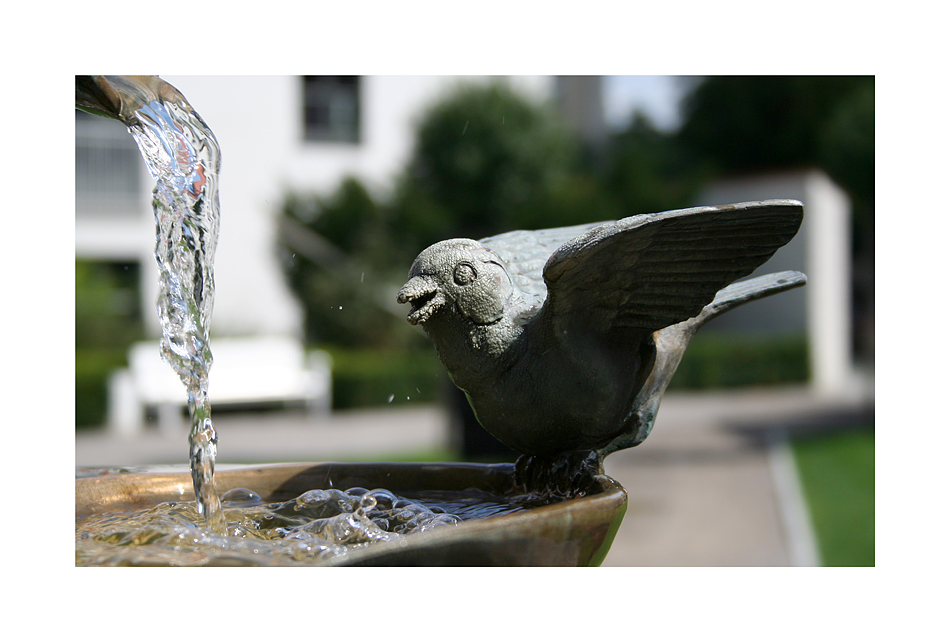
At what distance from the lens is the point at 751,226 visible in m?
1.58

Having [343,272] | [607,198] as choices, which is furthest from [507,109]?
[343,272]

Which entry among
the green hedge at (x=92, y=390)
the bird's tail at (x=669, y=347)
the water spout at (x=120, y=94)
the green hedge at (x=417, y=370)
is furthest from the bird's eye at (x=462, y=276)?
the green hedge at (x=92, y=390)

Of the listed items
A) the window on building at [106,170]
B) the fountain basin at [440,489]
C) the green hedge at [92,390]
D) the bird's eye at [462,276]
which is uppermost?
the window on building at [106,170]

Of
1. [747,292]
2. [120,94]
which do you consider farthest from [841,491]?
[120,94]

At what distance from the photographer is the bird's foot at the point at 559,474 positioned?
72.7 inches

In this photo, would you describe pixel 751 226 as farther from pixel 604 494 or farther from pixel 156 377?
pixel 156 377

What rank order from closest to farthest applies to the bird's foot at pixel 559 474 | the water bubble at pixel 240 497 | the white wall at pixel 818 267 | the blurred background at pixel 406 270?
the bird's foot at pixel 559 474 → the water bubble at pixel 240 497 → the blurred background at pixel 406 270 → the white wall at pixel 818 267

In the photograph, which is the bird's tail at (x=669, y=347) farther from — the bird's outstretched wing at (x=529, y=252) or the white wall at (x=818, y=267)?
the white wall at (x=818, y=267)

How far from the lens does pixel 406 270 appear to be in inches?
498

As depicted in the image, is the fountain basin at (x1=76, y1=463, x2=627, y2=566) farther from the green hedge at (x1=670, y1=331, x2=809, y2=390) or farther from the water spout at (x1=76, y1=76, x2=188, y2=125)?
the green hedge at (x1=670, y1=331, x2=809, y2=390)

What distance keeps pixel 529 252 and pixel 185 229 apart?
35.7 inches

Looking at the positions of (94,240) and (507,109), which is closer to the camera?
(94,240)

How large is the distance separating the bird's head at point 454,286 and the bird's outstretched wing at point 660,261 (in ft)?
0.46

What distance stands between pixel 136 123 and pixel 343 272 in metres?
10.5
